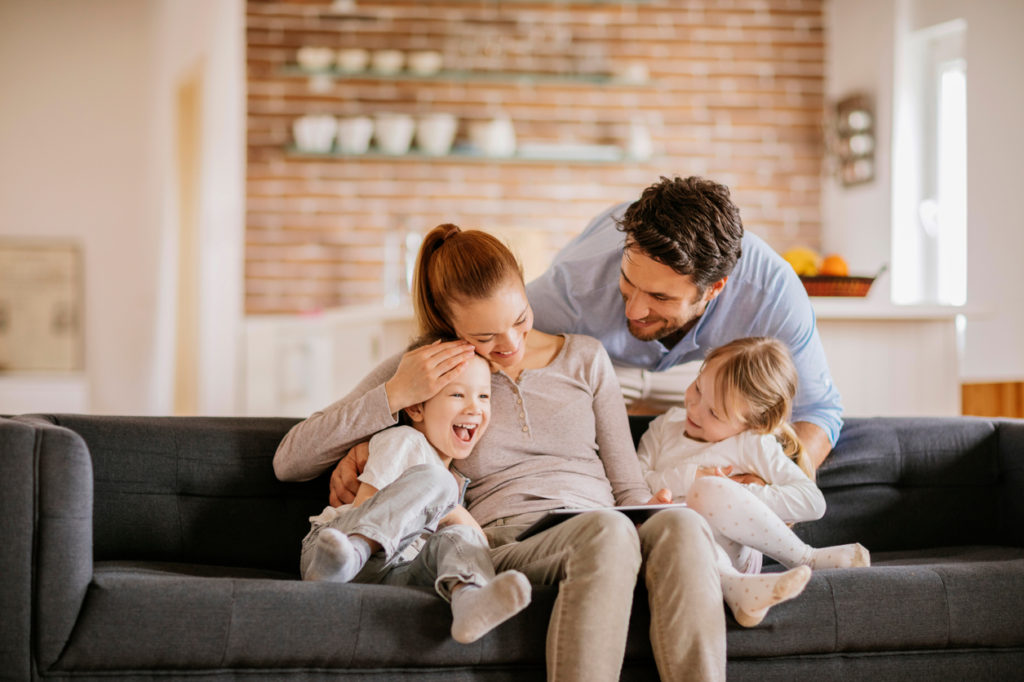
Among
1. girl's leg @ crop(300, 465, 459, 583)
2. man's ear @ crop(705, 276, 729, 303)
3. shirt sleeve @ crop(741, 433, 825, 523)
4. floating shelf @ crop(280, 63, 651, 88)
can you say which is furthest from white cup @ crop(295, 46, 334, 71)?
girl's leg @ crop(300, 465, 459, 583)

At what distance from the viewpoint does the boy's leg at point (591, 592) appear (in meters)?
1.62

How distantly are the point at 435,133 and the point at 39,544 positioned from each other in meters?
4.05

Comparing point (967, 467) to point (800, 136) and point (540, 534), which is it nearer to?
point (540, 534)

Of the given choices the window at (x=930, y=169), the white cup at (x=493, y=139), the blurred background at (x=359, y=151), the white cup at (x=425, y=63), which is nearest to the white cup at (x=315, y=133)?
the blurred background at (x=359, y=151)

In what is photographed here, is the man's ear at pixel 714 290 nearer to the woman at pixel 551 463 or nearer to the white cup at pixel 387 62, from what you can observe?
the woman at pixel 551 463

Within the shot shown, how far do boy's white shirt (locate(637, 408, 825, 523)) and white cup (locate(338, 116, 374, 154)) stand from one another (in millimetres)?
3562

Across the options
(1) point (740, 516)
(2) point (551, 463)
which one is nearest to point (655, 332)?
(2) point (551, 463)

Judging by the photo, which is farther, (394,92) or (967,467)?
(394,92)

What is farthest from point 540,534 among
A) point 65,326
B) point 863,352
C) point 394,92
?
point 65,326

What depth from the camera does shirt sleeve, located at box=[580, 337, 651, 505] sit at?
7.05 feet

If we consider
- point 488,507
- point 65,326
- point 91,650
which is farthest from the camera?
point 65,326

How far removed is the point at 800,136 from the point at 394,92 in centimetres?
211

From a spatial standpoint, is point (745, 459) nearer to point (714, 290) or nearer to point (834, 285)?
point (714, 290)

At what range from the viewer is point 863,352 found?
133 inches
